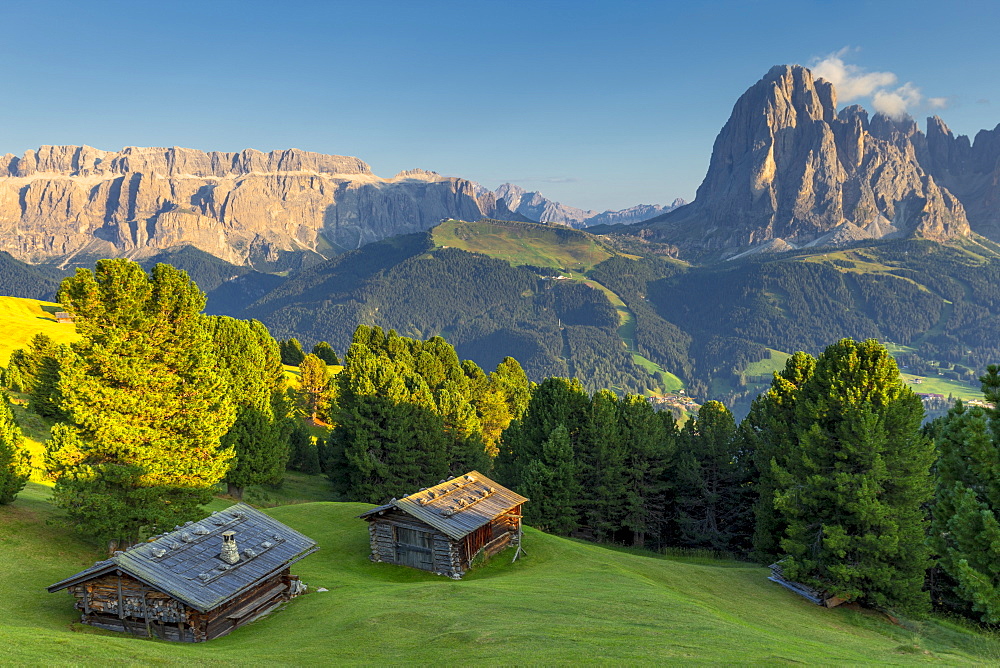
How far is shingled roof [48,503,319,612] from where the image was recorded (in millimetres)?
24312

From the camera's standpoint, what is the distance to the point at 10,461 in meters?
33.3

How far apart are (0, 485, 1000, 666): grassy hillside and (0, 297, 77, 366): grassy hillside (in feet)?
194

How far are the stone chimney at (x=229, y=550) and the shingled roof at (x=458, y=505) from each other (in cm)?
1126

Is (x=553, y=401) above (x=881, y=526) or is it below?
above

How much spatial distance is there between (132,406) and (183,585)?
11475mm

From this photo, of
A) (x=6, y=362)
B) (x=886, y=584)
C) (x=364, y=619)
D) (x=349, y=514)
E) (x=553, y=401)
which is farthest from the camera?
(x=6, y=362)

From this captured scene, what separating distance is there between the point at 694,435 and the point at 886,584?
3137 cm

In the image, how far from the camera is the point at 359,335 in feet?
278

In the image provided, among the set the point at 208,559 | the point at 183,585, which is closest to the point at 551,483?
the point at 208,559

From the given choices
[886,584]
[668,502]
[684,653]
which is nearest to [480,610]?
[684,653]

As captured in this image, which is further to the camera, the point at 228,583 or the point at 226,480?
the point at 226,480

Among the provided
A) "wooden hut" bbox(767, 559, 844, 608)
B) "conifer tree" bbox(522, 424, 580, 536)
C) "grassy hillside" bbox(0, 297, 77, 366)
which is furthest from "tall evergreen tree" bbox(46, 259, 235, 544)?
"grassy hillside" bbox(0, 297, 77, 366)

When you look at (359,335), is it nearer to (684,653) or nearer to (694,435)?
(694,435)

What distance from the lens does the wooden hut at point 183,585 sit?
24469 mm
